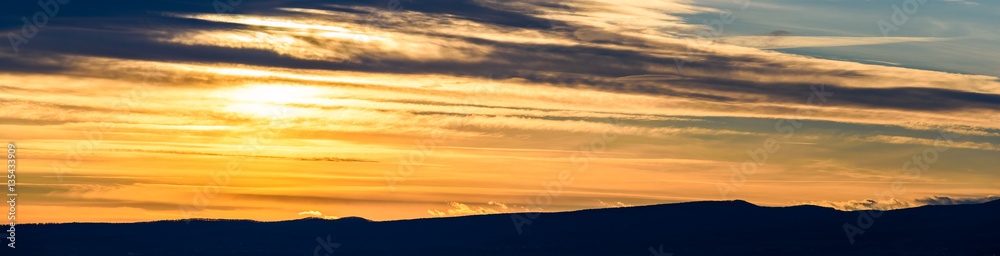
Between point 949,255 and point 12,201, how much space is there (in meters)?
179

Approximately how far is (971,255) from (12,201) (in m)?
179

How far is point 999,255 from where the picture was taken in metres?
189

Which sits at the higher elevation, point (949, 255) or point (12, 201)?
point (949, 255)

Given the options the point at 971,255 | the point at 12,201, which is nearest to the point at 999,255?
the point at 971,255

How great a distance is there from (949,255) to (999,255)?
11.5 metres

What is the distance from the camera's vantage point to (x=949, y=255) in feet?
654

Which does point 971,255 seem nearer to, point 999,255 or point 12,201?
point 999,255

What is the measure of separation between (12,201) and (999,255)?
6967 inches

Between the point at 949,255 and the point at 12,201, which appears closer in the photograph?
the point at 12,201

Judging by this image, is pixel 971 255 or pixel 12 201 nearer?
pixel 12 201

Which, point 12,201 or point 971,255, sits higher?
point 971,255

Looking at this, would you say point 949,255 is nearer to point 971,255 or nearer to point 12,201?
point 971,255

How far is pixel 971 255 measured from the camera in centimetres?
19575

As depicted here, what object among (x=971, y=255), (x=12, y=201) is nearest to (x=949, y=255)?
(x=971, y=255)
